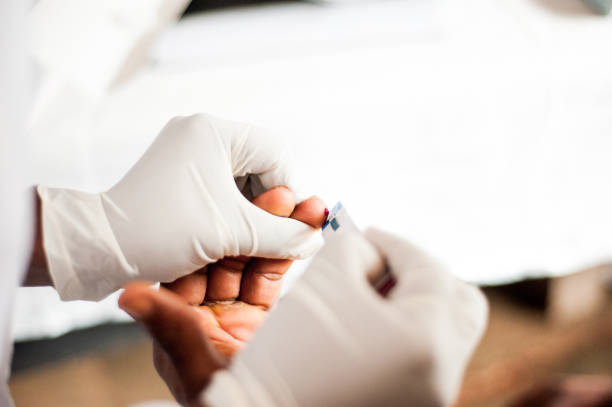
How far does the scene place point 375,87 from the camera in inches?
34.6

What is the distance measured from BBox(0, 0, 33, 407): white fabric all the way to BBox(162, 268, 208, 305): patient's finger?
0.25 meters

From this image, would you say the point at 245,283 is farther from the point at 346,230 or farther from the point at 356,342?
the point at 356,342

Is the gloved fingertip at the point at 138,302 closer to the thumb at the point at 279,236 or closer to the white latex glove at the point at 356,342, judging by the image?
the white latex glove at the point at 356,342

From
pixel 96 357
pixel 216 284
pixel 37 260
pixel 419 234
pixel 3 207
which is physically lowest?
pixel 96 357

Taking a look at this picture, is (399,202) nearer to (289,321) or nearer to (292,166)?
(292,166)

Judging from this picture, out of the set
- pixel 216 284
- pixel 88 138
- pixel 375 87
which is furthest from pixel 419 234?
pixel 88 138

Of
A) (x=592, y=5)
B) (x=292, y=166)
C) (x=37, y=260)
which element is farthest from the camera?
(x=592, y=5)

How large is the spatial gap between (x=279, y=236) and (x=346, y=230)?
0.09 meters

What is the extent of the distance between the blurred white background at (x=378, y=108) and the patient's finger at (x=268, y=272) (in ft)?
0.60

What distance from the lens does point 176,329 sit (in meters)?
0.42

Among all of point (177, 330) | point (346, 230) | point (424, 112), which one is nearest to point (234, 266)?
point (346, 230)

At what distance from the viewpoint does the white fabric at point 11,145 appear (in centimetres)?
39

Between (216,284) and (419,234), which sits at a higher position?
(216,284)

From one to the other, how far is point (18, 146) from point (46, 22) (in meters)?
0.53
